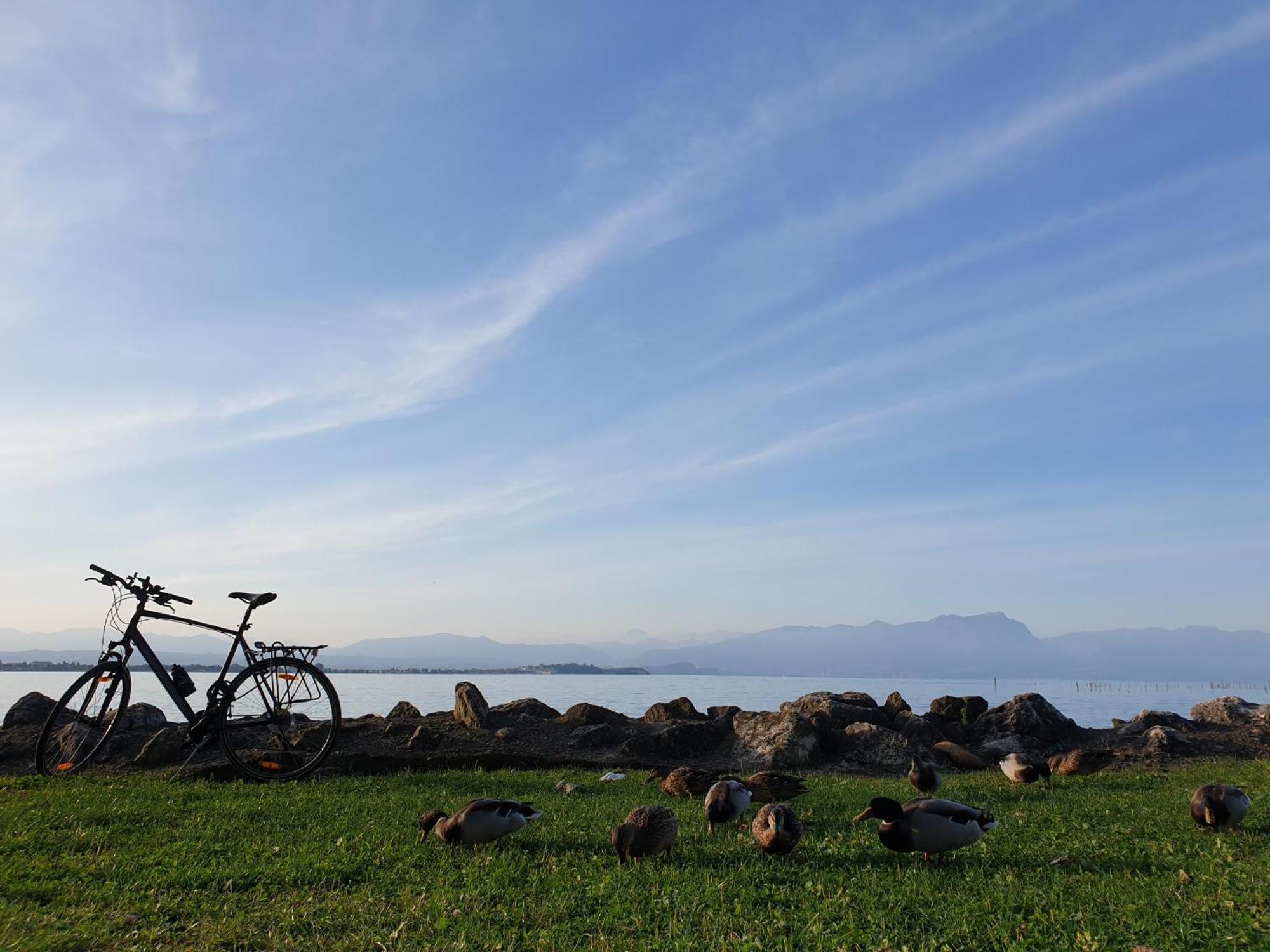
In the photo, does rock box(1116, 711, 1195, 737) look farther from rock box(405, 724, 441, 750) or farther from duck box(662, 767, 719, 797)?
rock box(405, 724, 441, 750)

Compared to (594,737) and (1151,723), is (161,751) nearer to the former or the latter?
(594,737)

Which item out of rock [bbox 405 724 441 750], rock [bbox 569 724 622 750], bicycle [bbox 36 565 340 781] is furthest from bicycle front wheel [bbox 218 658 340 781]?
rock [bbox 569 724 622 750]

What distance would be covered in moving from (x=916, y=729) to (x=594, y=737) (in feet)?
23.3

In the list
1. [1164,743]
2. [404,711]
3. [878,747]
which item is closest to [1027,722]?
[1164,743]

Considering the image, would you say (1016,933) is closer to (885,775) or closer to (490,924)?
(490,924)

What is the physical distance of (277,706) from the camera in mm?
11484

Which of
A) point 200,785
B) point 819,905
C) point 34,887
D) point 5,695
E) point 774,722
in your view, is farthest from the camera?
point 5,695

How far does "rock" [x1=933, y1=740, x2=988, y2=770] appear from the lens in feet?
50.3

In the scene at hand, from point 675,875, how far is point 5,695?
36.4 metres

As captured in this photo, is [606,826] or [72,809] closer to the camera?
[606,826]

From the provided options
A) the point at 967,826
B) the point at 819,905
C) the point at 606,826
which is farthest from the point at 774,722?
the point at 819,905

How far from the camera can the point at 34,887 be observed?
6.18 meters

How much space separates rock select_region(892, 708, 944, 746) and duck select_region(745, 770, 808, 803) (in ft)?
25.9

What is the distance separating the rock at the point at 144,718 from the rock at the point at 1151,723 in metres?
20.6
